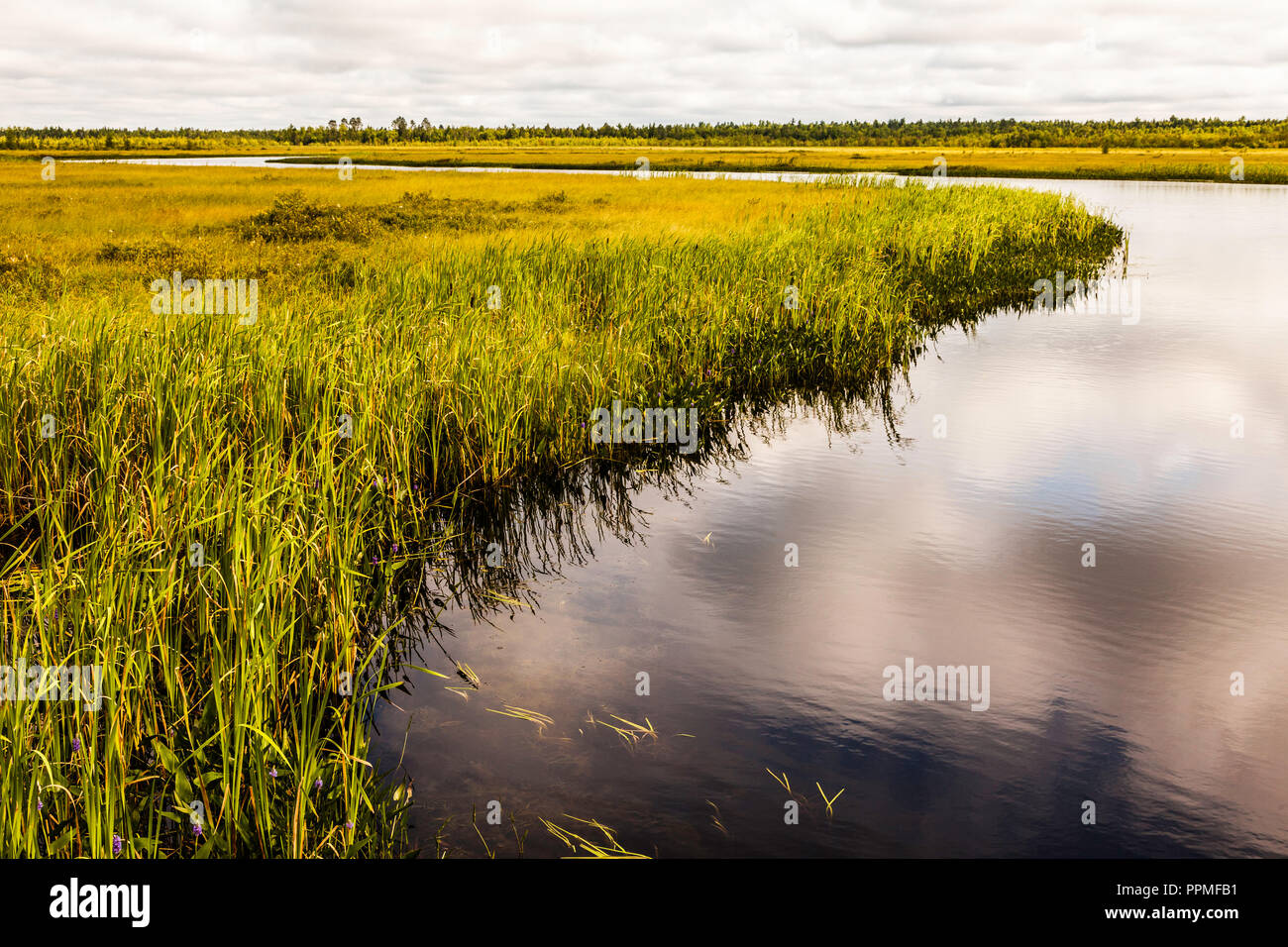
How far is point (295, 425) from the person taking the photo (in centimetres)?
929

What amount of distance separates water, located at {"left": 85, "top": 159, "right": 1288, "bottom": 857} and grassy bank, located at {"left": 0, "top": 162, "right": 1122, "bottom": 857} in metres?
0.86

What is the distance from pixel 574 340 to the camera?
1244 centimetres

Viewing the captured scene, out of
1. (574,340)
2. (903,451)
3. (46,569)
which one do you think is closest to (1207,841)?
(46,569)

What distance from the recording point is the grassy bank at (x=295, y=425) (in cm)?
451

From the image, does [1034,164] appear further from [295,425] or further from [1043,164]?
[295,425]

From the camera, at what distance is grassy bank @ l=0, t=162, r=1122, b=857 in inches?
178

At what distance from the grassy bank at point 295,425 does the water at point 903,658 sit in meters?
0.86

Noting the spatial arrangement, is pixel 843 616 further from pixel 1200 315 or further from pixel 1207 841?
pixel 1200 315

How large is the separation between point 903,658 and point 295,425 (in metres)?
6.33
